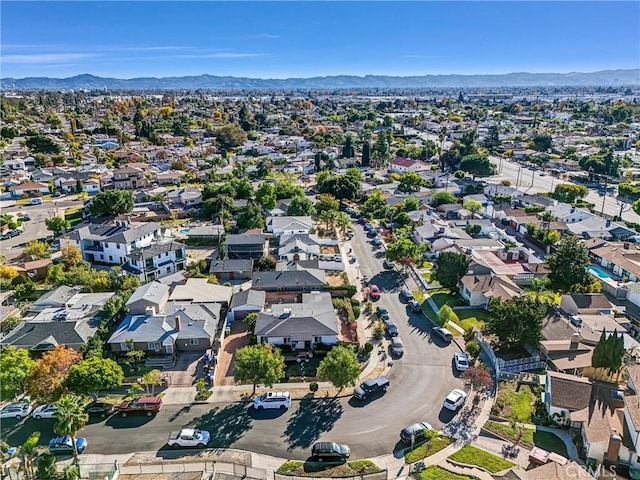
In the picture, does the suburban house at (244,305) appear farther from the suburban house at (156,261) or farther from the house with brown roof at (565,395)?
the house with brown roof at (565,395)

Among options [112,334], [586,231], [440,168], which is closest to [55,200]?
[112,334]

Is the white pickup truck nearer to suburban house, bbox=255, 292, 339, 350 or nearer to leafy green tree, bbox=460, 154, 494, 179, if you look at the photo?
suburban house, bbox=255, 292, 339, 350

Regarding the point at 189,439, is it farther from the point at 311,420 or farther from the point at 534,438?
the point at 534,438

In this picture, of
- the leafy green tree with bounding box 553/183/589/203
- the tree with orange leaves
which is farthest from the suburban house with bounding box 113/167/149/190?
the leafy green tree with bounding box 553/183/589/203

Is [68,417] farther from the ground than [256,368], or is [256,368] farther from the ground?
[68,417]

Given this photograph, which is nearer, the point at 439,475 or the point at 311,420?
the point at 439,475

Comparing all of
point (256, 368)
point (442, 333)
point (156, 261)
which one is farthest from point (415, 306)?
point (156, 261)

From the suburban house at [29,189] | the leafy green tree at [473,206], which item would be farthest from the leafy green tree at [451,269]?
the suburban house at [29,189]
